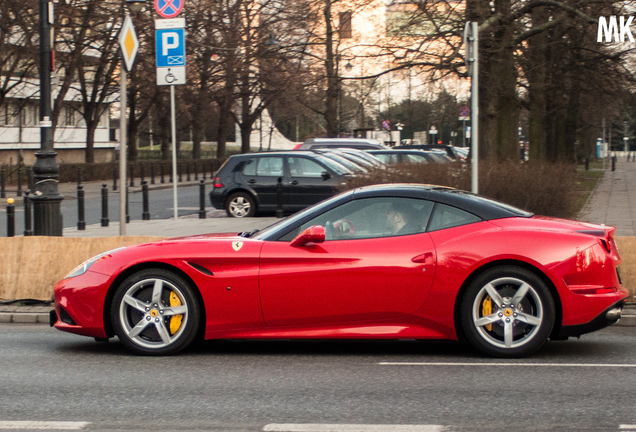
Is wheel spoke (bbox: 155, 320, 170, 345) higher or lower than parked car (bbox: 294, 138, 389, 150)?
lower

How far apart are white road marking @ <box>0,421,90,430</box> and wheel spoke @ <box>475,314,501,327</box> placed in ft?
9.52

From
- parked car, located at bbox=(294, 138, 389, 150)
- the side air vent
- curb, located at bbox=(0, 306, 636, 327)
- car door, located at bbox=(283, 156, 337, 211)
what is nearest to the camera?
the side air vent

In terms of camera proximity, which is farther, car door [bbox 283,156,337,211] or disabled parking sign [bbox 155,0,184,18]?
car door [bbox 283,156,337,211]

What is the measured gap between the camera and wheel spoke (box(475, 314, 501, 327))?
6438 mm

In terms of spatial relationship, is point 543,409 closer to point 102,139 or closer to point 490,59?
point 490,59

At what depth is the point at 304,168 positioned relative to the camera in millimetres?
20094

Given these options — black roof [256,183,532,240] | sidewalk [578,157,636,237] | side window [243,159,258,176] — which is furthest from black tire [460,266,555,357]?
side window [243,159,258,176]

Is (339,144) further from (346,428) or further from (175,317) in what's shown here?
(346,428)

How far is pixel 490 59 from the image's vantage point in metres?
18.8

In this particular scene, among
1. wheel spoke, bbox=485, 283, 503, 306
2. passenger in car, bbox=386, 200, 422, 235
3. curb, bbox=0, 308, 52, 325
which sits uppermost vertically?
passenger in car, bbox=386, 200, 422, 235

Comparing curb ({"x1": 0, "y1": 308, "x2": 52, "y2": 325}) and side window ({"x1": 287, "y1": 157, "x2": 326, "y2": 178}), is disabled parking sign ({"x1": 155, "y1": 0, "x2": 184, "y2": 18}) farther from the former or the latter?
curb ({"x1": 0, "y1": 308, "x2": 52, "y2": 325})

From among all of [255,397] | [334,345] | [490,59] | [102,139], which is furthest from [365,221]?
[102,139]

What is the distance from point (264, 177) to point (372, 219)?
1374 cm

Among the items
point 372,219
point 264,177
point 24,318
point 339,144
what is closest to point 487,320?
point 372,219
